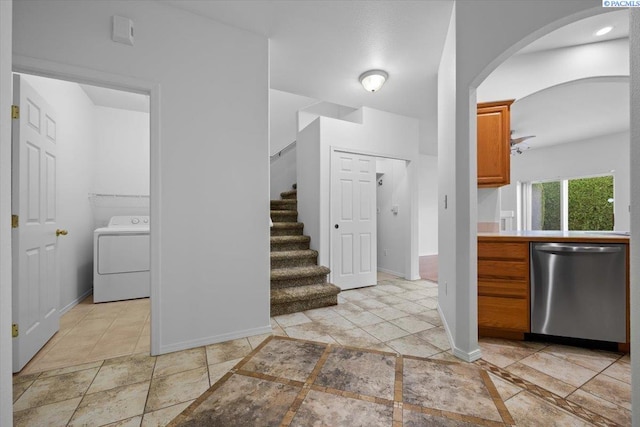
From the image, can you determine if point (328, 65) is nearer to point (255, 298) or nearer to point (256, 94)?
point (256, 94)

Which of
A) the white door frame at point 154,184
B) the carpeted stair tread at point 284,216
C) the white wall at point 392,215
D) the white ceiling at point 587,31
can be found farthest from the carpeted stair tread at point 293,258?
the white ceiling at point 587,31

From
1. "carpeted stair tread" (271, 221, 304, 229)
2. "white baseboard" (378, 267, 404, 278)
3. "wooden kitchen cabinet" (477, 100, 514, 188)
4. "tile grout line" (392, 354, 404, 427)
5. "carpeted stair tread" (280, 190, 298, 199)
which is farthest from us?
"carpeted stair tread" (280, 190, 298, 199)

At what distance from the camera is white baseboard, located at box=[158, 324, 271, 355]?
2164 millimetres

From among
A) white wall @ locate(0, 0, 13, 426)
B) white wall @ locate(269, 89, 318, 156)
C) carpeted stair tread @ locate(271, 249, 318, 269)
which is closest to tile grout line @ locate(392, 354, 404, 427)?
white wall @ locate(0, 0, 13, 426)

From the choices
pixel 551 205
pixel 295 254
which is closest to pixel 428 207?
pixel 551 205

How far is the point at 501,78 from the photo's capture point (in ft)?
8.73

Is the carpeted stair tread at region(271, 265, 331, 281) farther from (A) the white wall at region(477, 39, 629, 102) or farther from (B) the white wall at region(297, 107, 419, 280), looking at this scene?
(A) the white wall at region(477, 39, 629, 102)

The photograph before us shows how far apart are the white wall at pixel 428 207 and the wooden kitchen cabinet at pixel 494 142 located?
14.5 feet

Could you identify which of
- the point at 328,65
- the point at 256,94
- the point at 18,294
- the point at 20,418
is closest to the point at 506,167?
the point at 328,65

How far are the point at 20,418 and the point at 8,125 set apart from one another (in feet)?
5.08

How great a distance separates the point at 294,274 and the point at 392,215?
248 cm

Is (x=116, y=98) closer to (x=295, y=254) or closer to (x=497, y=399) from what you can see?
(x=295, y=254)

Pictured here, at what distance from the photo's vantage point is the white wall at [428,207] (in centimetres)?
703

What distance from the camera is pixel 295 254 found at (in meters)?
3.65
